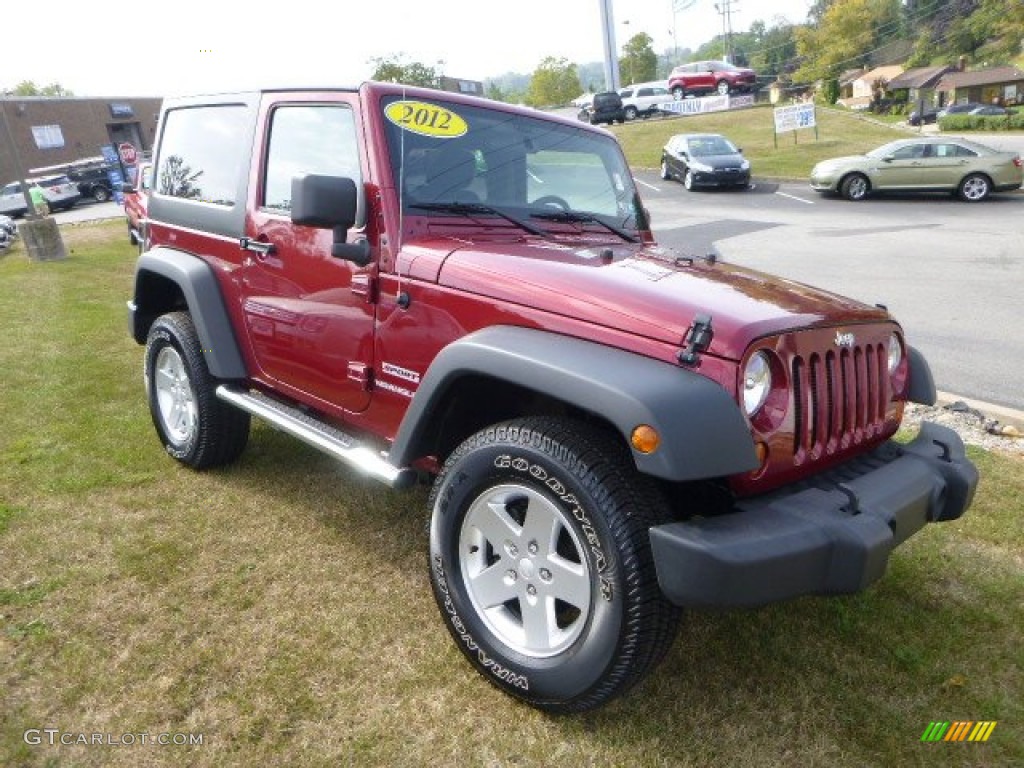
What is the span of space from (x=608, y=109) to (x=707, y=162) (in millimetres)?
19812

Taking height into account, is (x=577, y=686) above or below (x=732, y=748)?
above

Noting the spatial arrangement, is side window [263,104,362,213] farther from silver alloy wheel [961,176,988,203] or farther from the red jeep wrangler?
silver alloy wheel [961,176,988,203]

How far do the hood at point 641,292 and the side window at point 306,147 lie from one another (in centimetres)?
63

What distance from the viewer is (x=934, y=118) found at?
46438mm

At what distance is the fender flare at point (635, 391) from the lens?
6.56 feet

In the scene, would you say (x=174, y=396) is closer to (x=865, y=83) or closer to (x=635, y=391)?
(x=635, y=391)

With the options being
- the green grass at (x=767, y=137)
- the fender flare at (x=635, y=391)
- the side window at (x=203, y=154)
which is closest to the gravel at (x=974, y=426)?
the fender flare at (x=635, y=391)

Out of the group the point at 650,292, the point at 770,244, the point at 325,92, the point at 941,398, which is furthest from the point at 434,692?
the point at 770,244

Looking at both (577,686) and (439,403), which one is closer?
(577,686)

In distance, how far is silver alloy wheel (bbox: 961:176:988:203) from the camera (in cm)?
1745

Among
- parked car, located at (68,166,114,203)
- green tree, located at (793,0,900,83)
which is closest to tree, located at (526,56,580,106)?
green tree, located at (793,0,900,83)

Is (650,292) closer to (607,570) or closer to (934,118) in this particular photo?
(607,570)

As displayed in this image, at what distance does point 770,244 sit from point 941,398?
28.6 feet

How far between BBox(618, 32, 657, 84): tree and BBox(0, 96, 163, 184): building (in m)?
53.5
